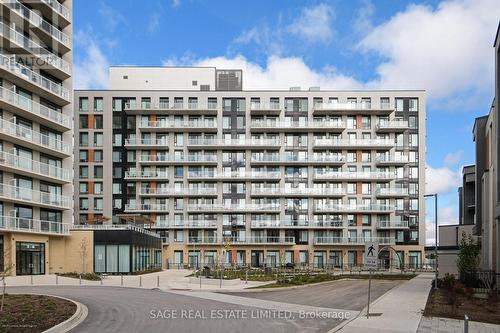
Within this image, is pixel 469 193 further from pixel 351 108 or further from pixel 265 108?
pixel 265 108

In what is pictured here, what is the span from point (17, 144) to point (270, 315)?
34091 mm

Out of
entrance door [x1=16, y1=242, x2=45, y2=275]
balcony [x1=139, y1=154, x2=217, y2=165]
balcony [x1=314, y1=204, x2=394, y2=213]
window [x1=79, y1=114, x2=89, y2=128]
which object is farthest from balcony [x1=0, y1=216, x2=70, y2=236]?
balcony [x1=314, y1=204, x2=394, y2=213]

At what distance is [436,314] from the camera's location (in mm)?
18312

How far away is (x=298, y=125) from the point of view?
74.6 m

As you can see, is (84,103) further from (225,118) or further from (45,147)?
(45,147)

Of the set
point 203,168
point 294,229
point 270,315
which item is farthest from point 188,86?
point 270,315

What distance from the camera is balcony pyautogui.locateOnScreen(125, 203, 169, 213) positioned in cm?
7375

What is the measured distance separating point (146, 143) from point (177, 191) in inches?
373

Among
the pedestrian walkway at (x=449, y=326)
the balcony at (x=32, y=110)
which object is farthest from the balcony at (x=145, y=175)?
the pedestrian walkway at (x=449, y=326)

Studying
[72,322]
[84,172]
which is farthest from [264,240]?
[72,322]

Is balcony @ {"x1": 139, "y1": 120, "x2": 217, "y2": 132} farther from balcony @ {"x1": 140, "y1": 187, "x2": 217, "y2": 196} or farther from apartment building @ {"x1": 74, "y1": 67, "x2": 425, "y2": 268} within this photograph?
balcony @ {"x1": 140, "y1": 187, "x2": 217, "y2": 196}

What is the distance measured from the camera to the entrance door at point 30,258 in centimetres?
4097

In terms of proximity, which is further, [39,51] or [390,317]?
[39,51]

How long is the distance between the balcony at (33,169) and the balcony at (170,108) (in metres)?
27.3
